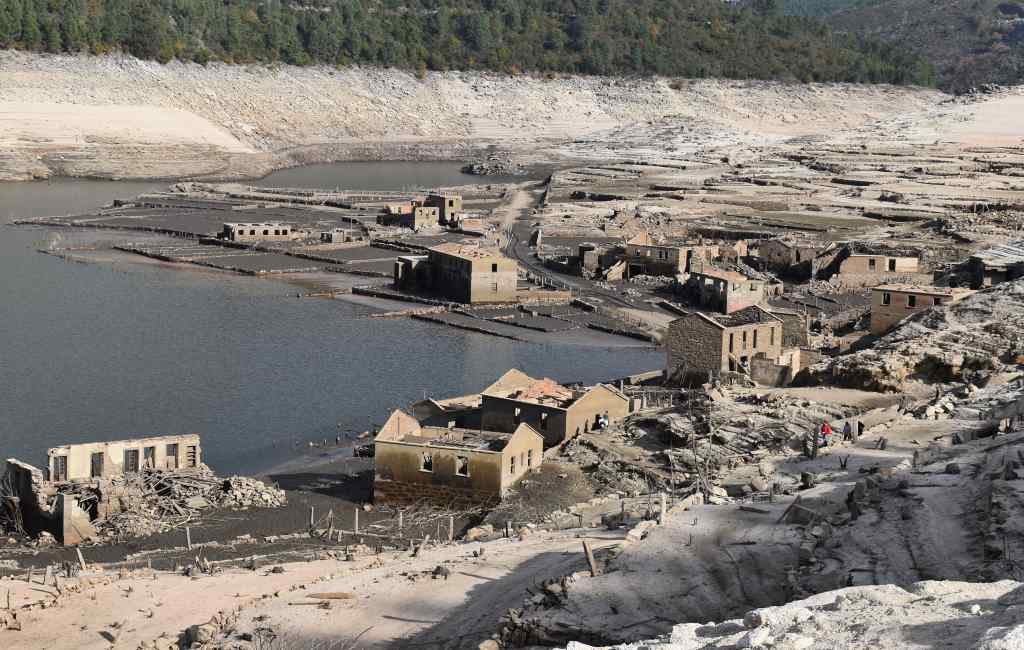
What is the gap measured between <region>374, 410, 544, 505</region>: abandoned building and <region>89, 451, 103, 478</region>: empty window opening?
4.52m

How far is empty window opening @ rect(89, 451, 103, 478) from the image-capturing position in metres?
28.4

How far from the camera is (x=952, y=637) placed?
11.5m

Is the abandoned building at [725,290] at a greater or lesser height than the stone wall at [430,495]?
greater

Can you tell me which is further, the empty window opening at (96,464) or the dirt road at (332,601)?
the empty window opening at (96,464)

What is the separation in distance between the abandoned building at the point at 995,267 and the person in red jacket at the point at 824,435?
16.2 m

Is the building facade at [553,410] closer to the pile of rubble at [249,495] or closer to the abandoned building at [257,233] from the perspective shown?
the pile of rubble at [249,495]

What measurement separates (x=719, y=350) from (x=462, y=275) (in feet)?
66.3

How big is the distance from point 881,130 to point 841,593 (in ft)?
399

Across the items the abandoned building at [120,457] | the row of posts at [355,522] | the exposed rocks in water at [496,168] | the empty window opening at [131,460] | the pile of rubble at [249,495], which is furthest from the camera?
the exposed rocks in water at [496,168]

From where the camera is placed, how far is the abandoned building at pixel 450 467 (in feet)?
90.8

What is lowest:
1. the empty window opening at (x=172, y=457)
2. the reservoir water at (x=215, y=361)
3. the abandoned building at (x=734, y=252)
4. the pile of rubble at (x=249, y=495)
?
the reservoir water at (x=215, y=361)

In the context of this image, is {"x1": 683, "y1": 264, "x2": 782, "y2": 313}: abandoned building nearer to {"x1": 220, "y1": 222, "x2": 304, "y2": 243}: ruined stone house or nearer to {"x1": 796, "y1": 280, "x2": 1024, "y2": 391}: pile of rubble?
{"x1": 796, "y1": 280, "x2": 1024, "y2": 391}: pile of rubble

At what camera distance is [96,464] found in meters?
28.5

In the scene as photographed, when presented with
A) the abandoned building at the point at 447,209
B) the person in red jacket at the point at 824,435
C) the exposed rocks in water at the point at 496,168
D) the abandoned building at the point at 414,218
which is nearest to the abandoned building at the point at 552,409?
the person in red jacket at the point at 824,435
